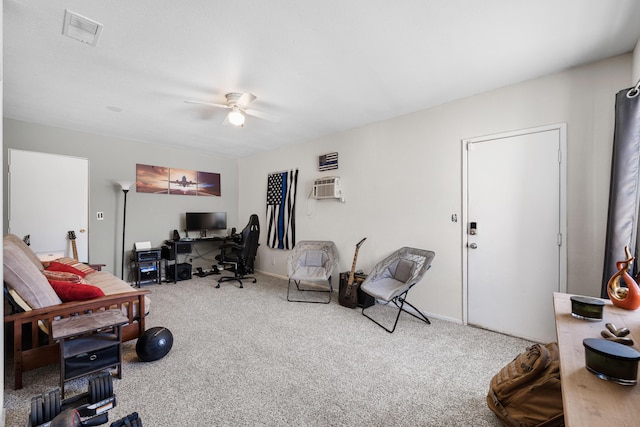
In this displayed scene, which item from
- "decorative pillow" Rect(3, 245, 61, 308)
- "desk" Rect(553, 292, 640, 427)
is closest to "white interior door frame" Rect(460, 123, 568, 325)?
"desk" Rect(553, 292, 640, 427)

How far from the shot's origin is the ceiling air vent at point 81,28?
1.87 m

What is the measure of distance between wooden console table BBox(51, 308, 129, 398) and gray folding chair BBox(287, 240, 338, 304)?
2.21 m

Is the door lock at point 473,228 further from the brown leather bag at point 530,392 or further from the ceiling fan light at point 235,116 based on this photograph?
the ceiling fan light at point 235,116

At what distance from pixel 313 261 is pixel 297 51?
299 centimetres

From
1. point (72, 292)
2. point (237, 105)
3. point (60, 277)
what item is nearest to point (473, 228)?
A: point (237, 105)

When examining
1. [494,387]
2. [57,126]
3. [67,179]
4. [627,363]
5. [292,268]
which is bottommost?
[494,387]

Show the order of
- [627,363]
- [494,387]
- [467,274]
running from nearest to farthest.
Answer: [627,363] → [494,387] → [467,274]

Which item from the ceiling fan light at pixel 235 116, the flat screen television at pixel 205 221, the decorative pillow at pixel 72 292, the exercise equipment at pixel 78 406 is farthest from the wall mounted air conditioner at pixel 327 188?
the exercise equipment at pixel 78 406

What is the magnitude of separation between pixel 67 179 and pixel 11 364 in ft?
10.0

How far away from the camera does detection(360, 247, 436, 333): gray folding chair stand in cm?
298

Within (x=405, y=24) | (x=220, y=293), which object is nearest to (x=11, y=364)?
(x=220, y=293)

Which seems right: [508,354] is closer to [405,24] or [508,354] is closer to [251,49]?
[405,24]

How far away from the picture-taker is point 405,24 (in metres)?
1.92

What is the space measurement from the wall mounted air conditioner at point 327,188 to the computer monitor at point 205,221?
240 centimetres
